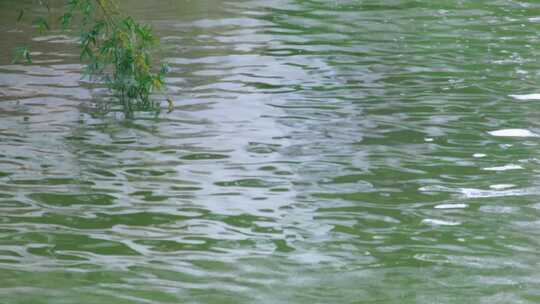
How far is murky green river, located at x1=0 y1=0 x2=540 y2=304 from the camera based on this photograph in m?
6.22

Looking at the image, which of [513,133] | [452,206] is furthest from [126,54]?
[452,206]

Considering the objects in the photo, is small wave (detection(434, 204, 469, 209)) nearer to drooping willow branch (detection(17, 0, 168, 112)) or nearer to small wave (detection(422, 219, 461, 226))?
small wave (detection(422, 219, 461, 226))

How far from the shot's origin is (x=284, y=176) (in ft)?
26.9

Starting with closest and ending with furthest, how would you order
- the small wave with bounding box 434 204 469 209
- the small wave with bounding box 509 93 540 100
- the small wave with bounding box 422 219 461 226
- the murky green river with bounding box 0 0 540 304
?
the murky green river with bounding box 0 0 540 304
the small wave with bounding box 422 219 461 226
the small wave with bounding box 434 204 469 209
the small wave with bounding box 509 93 540 100

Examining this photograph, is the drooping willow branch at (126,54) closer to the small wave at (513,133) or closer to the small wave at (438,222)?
the small wave at (513,133)

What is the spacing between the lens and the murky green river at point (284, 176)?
245 inches

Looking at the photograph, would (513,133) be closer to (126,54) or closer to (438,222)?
(438,222)

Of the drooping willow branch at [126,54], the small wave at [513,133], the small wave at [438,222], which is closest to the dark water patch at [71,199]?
the drooping willow branch at [126,54]

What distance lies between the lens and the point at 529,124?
9.62 m

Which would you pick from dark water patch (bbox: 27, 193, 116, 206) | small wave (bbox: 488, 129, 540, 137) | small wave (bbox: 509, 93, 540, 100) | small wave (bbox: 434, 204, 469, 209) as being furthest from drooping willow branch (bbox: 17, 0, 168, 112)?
small wave (bbox: 509, 93, 540, 100)

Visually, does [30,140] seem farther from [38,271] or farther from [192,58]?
[192,58]

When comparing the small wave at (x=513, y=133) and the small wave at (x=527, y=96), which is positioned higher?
the small wave at (x=527, y=96)

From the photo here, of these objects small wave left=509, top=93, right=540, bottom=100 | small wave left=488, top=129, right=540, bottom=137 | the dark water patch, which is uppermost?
small wave left=509, top=93, right=540, bottom=100

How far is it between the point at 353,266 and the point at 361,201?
1.28 meters
